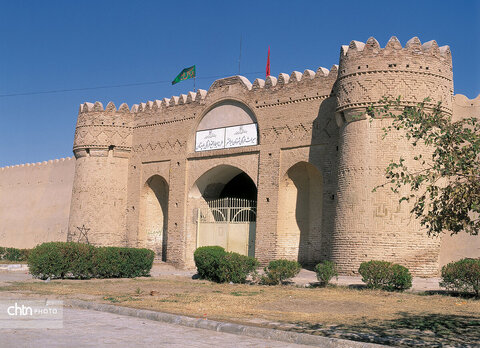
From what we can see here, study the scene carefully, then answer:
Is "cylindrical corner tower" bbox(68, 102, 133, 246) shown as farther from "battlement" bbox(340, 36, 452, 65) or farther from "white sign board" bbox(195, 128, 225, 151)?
"battlement" bbox(340, 36, 452, 65)

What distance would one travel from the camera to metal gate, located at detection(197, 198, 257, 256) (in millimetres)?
21219

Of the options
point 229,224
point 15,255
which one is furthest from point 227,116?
point 15,255

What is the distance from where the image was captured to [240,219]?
22.1 meters

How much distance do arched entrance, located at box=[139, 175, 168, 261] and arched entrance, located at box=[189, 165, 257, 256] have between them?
89.5 inches

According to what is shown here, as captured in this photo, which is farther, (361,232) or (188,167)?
(188,167)

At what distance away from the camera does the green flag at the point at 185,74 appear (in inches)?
987

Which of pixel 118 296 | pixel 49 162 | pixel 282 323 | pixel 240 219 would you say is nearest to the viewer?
pixel 282 323

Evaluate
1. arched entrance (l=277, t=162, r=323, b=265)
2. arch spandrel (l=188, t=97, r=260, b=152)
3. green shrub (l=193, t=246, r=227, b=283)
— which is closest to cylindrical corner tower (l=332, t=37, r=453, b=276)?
arched entrance (l=277, t=162, r=323, b=265)

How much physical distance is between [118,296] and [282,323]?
4524mm

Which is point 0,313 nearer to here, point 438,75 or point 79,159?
point 438,75

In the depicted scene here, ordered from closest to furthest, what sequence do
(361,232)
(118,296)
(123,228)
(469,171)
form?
(469,171), (118,296), (361,232), (123,228)

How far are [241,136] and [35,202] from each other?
15141mm

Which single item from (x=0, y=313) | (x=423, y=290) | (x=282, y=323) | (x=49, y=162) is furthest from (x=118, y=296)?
(x=49, y=162)

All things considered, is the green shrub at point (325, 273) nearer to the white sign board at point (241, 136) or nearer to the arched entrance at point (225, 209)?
the arched entrance at point (225, 209)
